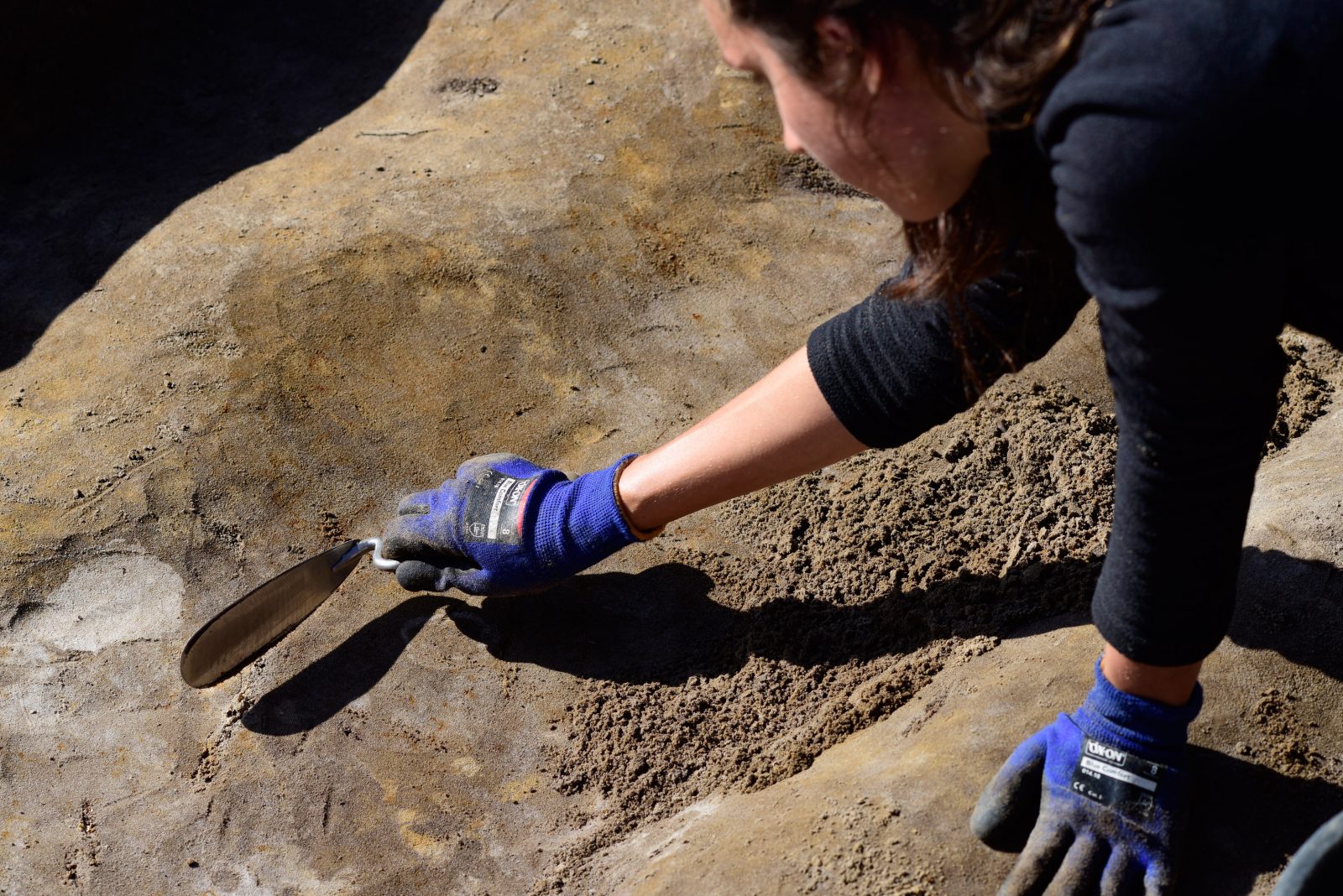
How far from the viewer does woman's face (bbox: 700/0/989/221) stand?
3.43ft

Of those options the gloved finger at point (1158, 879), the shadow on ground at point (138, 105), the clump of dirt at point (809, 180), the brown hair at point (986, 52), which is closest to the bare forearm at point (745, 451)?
the brown hair at point (986, 52)

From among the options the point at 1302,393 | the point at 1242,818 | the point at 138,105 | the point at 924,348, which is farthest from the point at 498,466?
the point at 138,105

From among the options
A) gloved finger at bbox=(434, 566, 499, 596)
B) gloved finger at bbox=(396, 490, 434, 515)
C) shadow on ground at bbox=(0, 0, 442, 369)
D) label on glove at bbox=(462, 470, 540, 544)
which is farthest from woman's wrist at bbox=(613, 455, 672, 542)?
shadow on ground at bbox=(0, 0, 442, 369)

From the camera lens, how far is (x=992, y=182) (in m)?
1.18

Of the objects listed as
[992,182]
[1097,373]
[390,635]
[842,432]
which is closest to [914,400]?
[842,432]

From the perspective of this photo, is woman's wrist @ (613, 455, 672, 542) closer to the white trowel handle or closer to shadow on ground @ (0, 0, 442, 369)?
the white trowel handle

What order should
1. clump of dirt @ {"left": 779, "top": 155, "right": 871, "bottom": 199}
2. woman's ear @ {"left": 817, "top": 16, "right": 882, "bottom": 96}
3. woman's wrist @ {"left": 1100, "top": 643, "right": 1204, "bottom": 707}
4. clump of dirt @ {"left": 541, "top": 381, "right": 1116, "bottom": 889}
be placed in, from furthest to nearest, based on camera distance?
1. clump of dirt @ {"left": 779, "top": 155, "right": 871, "bottom": 199}
2. clump of dirt @ {"left": 541, "top": 381, "right": 1116, "bottom": 889}
3. woman's wrist @ {"left": 1100, "top": 643, "right": 1204, "bottom": 707}
4. woman's ear @ {"left": 817, "top": 16, "right": 882, "bottom": 96}

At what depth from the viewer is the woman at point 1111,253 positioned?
3.03ft

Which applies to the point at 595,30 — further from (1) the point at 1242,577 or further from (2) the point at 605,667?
(1) the point at 1242,577

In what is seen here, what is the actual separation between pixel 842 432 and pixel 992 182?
2.09 feet

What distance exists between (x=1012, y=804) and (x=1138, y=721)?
0.19 metres

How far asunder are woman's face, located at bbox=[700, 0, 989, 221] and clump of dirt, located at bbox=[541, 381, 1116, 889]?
3.17 feet

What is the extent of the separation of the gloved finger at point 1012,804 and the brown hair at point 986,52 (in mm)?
709

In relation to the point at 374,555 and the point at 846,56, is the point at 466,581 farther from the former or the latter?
the point at 846,56
